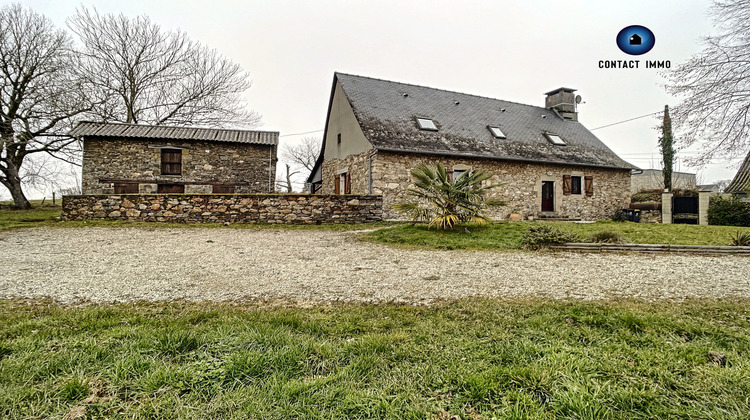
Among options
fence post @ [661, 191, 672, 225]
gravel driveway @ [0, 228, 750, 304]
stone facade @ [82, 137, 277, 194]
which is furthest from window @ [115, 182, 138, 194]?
fence post @ [661, 191, 672, 225]

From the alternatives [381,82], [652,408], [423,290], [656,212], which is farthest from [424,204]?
[656,212]

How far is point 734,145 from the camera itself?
364 inches

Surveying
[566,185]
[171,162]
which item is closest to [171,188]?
[171,162]

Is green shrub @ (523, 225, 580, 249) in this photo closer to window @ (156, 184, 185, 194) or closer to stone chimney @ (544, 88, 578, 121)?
window @ (156, 184, 185, 194)

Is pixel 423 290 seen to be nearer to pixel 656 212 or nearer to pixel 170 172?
pixel 170 172

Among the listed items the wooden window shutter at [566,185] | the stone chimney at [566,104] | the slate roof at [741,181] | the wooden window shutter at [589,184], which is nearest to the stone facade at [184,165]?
the wooden window shutter at [566,185]

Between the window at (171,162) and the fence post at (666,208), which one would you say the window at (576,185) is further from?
the window at (171,162)

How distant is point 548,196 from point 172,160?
18.2 m

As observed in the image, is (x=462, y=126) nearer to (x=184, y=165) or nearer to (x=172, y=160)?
(x=184, y=165)

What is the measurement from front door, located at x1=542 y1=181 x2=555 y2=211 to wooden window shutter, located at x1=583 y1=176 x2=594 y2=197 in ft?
6.81

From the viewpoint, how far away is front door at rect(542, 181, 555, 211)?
16.3 m

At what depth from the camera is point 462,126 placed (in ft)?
52.6

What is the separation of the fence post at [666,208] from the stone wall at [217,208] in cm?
1554

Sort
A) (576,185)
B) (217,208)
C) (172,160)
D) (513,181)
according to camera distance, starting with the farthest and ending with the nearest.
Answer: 1. (576,185)
2. (172,160)
3. (513,181)
4. (217,208)
